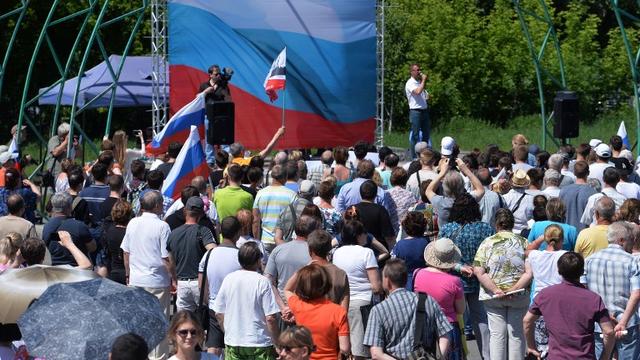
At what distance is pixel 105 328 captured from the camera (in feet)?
23.0

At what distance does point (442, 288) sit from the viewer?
31.9 feet

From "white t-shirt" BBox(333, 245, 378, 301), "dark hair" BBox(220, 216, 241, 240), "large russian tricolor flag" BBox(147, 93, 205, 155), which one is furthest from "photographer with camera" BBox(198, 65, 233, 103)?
"dark hair" BBox(220, 216, 241, 240)

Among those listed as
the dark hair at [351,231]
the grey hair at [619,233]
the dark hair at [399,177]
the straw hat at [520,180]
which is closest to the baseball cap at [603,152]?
the straw hat at [520,180]

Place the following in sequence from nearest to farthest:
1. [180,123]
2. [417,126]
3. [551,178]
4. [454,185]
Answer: [454,185] < [551,178] < [180,123] < [417,126]

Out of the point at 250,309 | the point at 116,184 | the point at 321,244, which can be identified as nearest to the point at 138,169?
the point at 116,184

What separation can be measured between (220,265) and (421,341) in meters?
2.23

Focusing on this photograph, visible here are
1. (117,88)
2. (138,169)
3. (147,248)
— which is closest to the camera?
(147,248)

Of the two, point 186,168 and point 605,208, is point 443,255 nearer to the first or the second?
point 605,208

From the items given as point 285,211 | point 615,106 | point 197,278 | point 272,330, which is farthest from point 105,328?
point 615,106

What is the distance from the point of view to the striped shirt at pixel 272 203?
12.9 m

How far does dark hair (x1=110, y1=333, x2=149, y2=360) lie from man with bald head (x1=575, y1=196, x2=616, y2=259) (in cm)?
620

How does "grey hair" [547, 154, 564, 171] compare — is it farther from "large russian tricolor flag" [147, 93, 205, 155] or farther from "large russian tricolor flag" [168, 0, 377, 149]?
"large russian tricolor flag" [168, 0, 377, 149]

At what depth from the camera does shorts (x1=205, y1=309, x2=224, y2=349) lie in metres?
10.8

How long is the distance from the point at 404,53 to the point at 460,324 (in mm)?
34293
